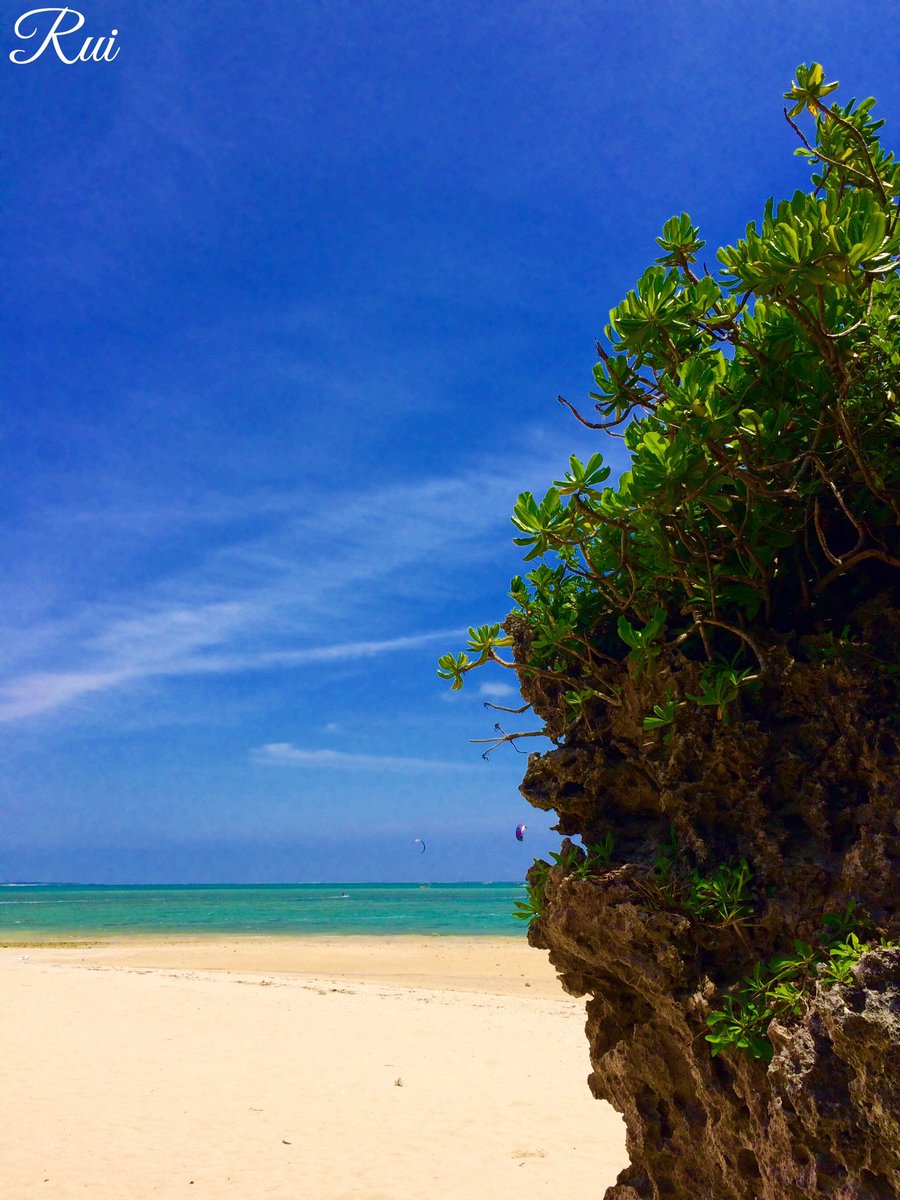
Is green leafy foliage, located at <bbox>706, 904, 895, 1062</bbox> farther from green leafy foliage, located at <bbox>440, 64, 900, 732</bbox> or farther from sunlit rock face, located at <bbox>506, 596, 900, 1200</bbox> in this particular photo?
green leafy foliage, located at <bbox>440, 64, 900, 732</bbox>

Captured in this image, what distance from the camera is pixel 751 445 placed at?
9.19 ft

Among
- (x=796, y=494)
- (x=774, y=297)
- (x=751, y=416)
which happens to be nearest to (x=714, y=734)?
(x=796, y=494)

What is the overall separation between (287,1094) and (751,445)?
25.3 feet

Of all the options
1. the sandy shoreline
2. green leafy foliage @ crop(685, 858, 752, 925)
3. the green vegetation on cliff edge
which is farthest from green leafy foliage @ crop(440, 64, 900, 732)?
the sandy shoreline

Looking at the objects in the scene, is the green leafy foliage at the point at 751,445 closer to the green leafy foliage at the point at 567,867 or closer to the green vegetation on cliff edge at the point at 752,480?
the green vegetation on cliff edge at the point at 752,480

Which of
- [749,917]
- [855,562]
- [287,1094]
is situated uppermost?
[855,562]

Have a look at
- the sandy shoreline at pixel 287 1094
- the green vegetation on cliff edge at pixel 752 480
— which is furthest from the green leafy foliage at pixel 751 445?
the sandy shoreline at pixel 287 1094

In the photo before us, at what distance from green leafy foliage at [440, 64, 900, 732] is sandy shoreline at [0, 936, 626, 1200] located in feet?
15.1

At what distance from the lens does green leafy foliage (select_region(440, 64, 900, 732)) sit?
2.51 m

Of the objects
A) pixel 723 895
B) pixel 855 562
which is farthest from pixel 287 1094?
pixel 855 562

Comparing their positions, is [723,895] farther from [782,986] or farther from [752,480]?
[752,480]

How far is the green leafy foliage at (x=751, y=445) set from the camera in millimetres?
2510

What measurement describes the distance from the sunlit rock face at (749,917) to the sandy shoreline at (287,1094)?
3.25 m

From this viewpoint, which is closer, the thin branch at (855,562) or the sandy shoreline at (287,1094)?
the thin branch at (855,562)
